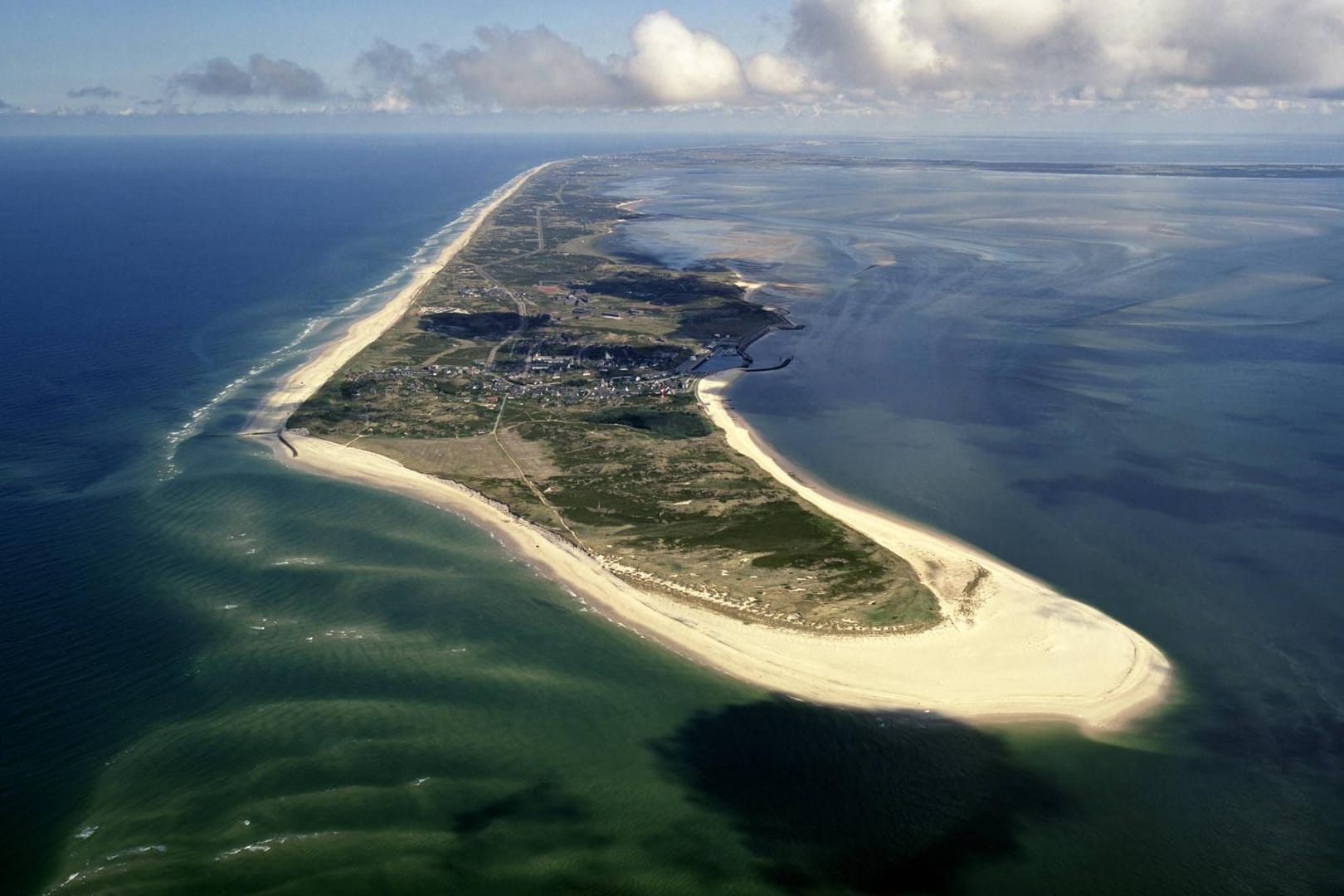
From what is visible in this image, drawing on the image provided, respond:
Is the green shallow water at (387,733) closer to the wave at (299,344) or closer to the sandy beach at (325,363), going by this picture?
the wave at (299,344)

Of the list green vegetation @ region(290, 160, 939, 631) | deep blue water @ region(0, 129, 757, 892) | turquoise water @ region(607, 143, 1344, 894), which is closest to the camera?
turquoise water @ region(607, 143, 1344, 894)

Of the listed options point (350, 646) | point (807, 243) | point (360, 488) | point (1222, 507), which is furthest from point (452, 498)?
point (807, 243)

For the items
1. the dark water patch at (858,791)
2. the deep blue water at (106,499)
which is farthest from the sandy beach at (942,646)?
the deep blue water at (106,499)

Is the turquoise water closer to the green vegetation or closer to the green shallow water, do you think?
the green vegetation

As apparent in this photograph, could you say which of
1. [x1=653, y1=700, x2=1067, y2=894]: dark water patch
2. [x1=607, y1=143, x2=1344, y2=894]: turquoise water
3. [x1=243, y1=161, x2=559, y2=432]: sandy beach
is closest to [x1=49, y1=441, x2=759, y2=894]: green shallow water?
[x1=653, y1=700, x2=1067, y2=894]: dark water patch

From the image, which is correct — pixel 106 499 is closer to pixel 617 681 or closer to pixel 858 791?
pixel 617 681
